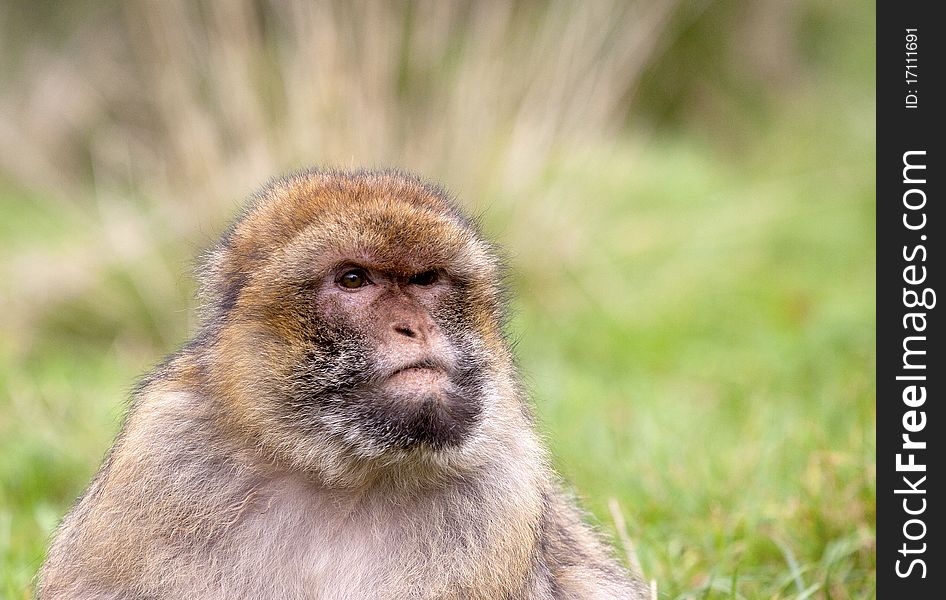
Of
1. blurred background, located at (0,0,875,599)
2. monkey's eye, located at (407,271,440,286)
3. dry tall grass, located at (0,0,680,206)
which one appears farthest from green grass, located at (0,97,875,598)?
monkey's eye, located at (407,271,440,286)

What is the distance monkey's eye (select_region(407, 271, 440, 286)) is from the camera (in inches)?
102

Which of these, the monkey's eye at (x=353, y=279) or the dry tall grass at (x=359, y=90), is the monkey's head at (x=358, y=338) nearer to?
the monkey's eye at (x=353, y=279)

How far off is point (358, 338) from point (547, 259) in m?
5.81

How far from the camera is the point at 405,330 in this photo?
A: 2.46 metres

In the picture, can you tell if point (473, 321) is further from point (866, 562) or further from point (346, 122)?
point (346, 122)

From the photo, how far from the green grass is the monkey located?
986 mm

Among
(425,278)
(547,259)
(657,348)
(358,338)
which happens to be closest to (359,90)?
(547,259)

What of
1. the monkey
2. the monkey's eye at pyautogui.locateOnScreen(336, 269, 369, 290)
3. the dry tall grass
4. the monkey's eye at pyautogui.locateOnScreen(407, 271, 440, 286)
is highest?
the dry tall grass

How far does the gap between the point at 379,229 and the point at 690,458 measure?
272 centimetres

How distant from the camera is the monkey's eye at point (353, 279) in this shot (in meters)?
2.53

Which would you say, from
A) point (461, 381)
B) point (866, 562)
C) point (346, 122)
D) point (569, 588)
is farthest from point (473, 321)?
point (346, 122)

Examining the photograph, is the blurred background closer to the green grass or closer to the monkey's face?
the green grass

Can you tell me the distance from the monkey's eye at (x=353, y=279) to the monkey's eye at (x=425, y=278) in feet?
0.35

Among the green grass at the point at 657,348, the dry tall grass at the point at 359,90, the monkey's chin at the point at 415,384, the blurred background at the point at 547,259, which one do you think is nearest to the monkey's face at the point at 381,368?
the monkey's chin at the point at 415,384
